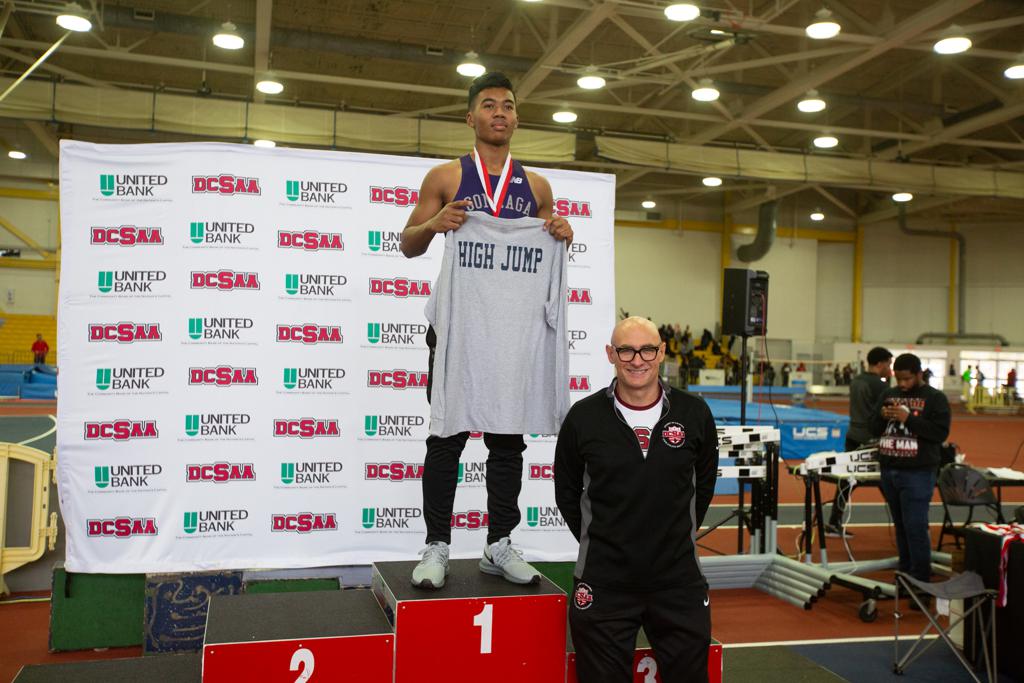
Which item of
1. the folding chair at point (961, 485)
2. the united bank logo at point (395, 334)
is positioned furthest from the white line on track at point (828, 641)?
the united bank logo at point (395, 334)

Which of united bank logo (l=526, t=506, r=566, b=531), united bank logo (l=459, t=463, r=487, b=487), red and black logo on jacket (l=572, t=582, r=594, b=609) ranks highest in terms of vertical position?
united bank logo (l=459, t=463, r=487, b=487)

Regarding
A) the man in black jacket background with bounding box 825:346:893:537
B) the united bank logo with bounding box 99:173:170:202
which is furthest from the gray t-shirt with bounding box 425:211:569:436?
the man in black jacket background with bounding box 825:346:893:537

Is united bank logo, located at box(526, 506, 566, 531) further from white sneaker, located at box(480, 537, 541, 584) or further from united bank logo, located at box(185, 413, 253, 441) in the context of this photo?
united bank logo, located at box(185, 413, 253, 441)

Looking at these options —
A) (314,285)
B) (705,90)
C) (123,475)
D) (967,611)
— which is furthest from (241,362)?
(705,90)

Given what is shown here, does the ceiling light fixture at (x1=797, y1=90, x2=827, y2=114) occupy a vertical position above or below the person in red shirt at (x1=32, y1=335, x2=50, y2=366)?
above

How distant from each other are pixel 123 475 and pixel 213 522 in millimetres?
487

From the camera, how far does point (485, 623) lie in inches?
111

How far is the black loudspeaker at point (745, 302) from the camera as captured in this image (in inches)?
Answer: 239

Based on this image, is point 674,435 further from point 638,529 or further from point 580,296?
point 580,296

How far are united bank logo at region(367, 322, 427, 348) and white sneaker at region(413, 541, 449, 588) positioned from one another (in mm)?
1482

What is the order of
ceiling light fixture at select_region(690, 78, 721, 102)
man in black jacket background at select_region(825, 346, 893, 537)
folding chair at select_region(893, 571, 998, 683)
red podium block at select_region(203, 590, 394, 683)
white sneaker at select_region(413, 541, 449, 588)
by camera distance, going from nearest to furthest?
1. red podium block at select_region(203, 590, 394, 683)
2. white sneaker at select_region(413, 541, 449, 588)
3. folding chair at select_region(893, 571, 998, 683)
4. man in black jacket background at select_region(825, 346, 893, 537)
5. ceiling light fixture at select_region(690, 78, 721, 102)

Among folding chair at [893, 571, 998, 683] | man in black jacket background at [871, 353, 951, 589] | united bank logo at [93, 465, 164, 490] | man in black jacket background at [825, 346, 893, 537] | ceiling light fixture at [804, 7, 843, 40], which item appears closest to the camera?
folding chair at [893, 571, 998, 683]

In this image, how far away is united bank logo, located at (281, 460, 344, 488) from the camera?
421cm

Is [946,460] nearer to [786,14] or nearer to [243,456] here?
[243,456]
